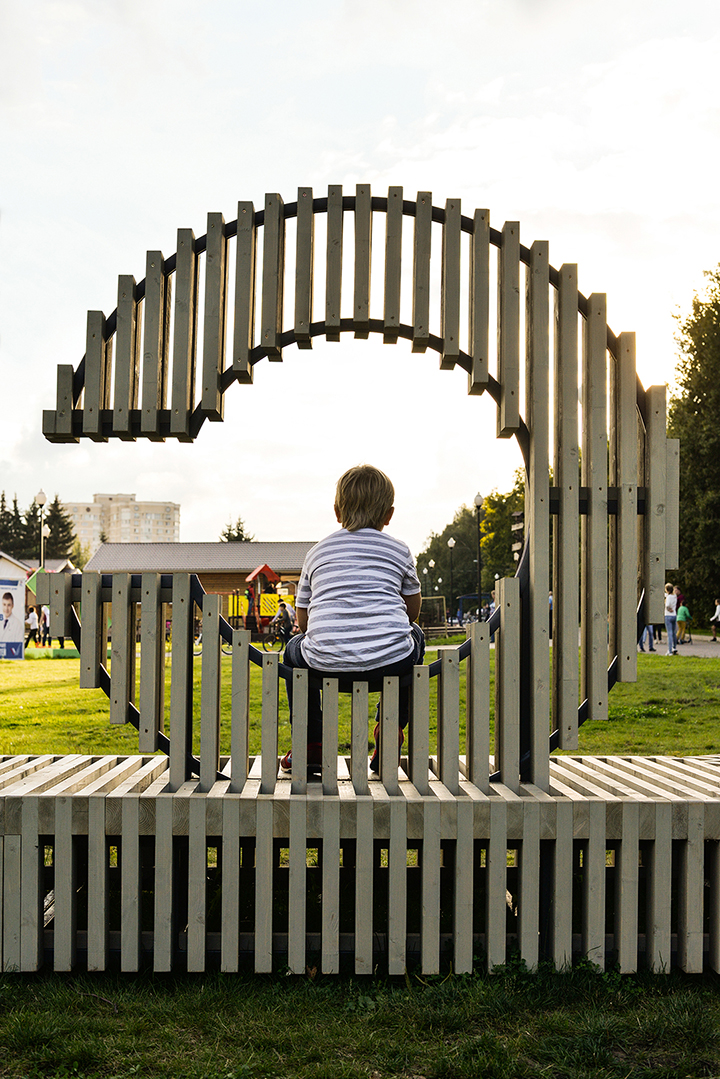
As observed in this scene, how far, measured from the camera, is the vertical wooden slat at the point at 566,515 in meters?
3.42

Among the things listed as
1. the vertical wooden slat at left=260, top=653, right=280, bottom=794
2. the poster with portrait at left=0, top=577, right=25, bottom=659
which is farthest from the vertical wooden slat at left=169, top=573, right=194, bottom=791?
the poster with portrait at left=0, top=577, right=25, bottom=659

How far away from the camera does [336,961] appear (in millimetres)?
3000

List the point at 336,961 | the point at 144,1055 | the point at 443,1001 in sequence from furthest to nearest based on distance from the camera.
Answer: the point at 336,961
the point at 443,1001
the point at 144,1055

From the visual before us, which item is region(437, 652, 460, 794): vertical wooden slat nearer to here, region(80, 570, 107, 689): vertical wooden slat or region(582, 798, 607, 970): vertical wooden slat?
region(582, 798, 607, 970): vertical wooden slat

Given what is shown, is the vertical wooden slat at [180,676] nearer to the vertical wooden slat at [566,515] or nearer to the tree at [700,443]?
the vertical wooden slat at [566,515]

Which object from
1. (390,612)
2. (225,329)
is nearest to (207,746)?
(390,612)

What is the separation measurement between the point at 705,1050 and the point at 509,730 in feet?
4.01

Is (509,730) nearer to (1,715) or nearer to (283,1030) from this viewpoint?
(283,1030)

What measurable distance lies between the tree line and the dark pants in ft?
293

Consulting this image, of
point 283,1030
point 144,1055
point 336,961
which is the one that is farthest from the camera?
point 336,961

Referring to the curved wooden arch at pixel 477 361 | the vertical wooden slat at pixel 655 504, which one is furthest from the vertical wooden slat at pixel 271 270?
the vertical wooden slat at pixel 655 504

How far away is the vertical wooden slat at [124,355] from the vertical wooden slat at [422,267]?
1.23m

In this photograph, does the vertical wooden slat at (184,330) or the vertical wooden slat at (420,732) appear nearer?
the vertical wooden slat at (420,732)

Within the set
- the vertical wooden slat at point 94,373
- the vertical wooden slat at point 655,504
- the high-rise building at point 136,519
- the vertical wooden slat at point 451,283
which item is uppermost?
the high-rise building at point 136,519
